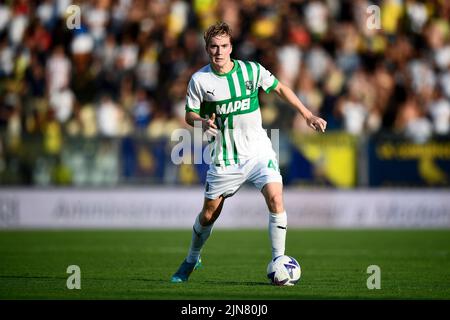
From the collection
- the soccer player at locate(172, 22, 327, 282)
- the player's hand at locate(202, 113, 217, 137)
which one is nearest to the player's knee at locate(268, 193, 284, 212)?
the soccer player at locate(172, 22, 327, 282)

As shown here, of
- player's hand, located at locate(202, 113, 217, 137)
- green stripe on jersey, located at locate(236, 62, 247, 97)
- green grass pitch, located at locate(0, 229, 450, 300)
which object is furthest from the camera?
green stripe on jersey, located at locate(236, 62, 247, 97)

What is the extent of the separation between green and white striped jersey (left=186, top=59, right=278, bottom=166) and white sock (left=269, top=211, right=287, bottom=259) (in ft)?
2.33

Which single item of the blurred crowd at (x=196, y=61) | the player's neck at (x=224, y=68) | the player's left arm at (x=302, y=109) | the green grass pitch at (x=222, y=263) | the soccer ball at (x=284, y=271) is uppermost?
the blurred crowd at (x=196, y=61)

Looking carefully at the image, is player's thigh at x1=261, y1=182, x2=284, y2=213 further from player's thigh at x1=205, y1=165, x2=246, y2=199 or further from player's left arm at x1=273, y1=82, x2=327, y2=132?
player's left arm at x1=273, y1=82, x2=327, y2=132

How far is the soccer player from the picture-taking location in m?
9.73

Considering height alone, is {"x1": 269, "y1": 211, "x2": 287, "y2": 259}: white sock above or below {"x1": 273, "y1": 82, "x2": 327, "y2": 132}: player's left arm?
below

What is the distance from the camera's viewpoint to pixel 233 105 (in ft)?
32.2

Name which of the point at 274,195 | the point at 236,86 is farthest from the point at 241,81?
the point at 274,195

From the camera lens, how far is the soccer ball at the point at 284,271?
957 cm

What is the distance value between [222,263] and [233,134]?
296cm

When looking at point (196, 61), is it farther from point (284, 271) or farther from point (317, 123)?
point (284, 271)

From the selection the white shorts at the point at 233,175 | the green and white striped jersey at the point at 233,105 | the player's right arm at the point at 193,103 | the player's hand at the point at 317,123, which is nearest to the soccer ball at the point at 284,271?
the white shorts at the point at 233,175

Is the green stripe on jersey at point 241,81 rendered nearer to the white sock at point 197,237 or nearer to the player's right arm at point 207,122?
the player's right arm at point 207,122
